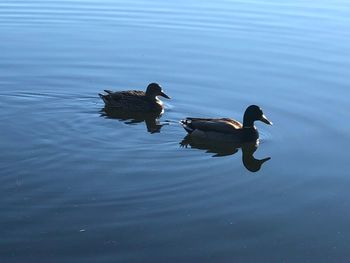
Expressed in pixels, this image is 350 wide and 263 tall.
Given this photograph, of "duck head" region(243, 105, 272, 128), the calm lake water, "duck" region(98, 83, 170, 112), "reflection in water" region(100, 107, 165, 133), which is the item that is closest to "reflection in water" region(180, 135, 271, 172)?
the calm lake water

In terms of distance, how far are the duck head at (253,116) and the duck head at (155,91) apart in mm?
2216

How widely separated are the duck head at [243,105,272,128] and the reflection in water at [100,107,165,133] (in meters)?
1.66

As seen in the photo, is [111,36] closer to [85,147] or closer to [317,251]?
[85,147]

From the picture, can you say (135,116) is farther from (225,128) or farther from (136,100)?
(225,128)

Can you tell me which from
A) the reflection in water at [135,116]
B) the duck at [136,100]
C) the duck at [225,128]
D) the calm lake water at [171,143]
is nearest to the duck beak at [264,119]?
the duck at [225,128]

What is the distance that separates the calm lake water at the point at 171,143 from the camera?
28.2 ft

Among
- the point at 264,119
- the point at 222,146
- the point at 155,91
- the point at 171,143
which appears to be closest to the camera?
the point at 171,143

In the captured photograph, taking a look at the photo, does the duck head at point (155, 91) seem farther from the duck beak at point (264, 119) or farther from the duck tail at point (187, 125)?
the duck beak at point (264, 119)

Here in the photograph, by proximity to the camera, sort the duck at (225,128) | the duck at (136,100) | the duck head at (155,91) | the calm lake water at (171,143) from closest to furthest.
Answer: the calm lake water at (171,143) → the duck at (225,128) → the duck at (136,100) → the duck head at (155,91)

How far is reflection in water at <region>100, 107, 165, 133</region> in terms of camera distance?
1382 centimetres

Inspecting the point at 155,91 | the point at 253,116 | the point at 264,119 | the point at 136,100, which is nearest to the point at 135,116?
the point at 136,100

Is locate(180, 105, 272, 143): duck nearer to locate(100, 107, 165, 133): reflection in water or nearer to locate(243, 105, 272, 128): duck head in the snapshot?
locate(243, 105, 272, 128): duck head

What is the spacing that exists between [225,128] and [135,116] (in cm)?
240

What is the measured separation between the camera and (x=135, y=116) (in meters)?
14.6
